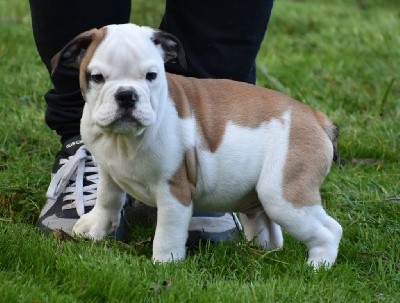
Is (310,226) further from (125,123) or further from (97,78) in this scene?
(97,78)

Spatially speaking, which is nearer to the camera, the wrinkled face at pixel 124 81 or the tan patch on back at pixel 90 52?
the wrinkled face at pixel 124 81

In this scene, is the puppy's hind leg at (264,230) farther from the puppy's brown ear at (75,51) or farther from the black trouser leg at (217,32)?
the puppy's brown ear at (75,51)

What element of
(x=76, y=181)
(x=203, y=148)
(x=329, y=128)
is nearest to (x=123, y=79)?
(x=203, y=148)

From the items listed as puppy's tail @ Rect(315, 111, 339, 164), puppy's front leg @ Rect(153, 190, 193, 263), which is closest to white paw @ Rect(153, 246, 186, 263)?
puppy's front leg @ Rect(153, 190, 193, 263)

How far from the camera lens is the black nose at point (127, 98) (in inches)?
126

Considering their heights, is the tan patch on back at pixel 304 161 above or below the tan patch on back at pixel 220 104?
below

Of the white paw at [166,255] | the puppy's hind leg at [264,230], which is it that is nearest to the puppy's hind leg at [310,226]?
the puppy's hind leg at [264,230]

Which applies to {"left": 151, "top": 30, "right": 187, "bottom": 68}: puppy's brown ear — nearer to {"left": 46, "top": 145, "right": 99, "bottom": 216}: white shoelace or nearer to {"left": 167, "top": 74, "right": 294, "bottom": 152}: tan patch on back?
{"left": 167, "top": 74, "right": 294, "bottom": 152}: tan patch on back

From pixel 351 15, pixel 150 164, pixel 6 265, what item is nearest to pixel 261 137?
pixel 150 164

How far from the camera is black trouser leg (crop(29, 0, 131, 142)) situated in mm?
3904

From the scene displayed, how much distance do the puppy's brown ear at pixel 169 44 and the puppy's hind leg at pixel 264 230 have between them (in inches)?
29.1

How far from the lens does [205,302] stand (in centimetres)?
316

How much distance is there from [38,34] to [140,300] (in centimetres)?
139

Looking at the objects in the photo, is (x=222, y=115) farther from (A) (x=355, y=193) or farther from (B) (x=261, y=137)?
(A) (x=355, y=193)
